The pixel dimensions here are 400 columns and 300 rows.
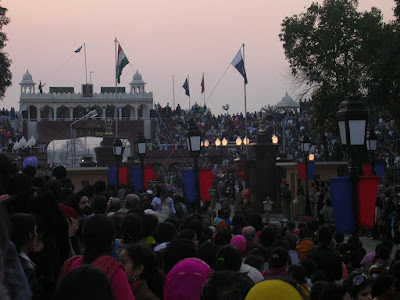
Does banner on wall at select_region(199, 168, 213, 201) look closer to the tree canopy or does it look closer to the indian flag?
the tree canopy

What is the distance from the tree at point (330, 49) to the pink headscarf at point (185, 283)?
33.1 meters

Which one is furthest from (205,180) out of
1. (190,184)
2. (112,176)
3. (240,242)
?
(112,176)

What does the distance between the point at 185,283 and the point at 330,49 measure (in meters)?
35.5

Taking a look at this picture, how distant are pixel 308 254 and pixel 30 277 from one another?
15.1 feet

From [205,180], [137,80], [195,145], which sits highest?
[137,80]

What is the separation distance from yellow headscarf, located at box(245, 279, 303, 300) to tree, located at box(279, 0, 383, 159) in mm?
34105

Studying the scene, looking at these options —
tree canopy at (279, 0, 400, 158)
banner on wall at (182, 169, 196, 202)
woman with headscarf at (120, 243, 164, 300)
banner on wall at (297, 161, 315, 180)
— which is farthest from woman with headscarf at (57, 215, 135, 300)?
tree canopy at (279, 0, 400, 158)

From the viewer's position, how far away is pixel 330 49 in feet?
131

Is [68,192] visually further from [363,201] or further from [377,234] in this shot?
[377,234]

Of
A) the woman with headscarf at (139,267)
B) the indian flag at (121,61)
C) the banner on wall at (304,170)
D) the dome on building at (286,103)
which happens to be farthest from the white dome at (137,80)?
the woman with headscarf at (139,267)

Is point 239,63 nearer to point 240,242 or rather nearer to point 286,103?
point 240,242

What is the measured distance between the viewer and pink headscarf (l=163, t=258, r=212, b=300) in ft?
18.6

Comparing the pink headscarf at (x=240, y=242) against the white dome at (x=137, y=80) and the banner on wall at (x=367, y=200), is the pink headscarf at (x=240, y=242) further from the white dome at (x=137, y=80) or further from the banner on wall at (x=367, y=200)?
the white dome at (x=137, y=80)

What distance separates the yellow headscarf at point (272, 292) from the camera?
4469 mm
